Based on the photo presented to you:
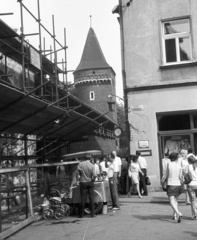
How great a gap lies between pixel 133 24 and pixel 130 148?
5.21 meters

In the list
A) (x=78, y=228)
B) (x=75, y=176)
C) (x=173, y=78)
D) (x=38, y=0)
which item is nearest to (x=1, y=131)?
(x=75, y=176)

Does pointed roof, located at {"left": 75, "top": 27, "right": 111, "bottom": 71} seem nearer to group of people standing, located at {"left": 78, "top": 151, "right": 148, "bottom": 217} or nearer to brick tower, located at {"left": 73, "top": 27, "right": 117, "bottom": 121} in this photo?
brick tower, located at {"left": 73, "top": 27, "right": 117, "bottom": 121}

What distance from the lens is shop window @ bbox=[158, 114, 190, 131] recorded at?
618 inches

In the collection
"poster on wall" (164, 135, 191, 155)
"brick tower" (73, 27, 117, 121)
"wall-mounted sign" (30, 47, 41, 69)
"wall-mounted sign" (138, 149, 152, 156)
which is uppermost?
"brick tower" (73, 27, 117, 121)

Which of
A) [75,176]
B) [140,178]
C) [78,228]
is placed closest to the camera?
[78,228]

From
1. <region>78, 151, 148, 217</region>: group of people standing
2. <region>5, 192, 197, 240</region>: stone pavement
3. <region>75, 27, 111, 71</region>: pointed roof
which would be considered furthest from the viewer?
<region>75, 27, 111, 71</region>: pointed roof

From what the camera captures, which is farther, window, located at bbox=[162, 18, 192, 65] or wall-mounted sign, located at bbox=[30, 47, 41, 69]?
window, located at bbox=[162, 18, 192, 65]

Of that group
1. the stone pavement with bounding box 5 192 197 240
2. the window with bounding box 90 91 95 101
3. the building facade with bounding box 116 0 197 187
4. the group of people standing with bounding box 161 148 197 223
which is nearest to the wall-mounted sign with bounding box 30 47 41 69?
the building facade with bounding box 116 0 197 187

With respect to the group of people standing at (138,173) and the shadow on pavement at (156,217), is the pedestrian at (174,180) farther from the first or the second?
the group of people standing at (138,173)

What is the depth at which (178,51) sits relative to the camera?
15625 millimetres

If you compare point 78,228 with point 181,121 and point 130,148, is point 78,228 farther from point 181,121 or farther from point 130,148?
point 181,121

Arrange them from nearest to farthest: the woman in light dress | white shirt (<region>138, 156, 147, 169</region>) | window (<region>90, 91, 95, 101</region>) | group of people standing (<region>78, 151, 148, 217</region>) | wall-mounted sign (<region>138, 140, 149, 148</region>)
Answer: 1. group of people standing (<region>78, 151, 148, 217</region>)
2. the woman in light dress
3. white shirt (<region>138, 156, 147, 169</region>)
4. wall-mounted sign (<region>138, 140, 149, 148</region>)
5. window (<region>90, 91, 95, 101</region>)

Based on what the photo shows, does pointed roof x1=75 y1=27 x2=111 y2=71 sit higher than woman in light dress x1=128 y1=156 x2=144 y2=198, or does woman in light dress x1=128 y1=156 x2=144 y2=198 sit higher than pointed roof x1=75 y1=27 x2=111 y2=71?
pointed roof x1=75 y1=27 x2=111 y2=71

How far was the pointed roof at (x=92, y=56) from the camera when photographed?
78.4 m
